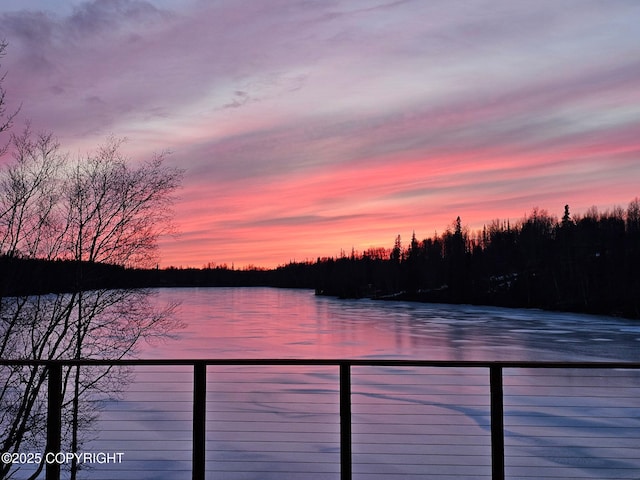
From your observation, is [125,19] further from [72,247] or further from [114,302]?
[114,302]

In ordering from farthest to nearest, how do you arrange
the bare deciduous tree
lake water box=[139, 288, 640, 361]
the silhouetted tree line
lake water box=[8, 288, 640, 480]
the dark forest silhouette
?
the silhouetted tree line → lake water box=[139, 288, 640, 361] → the dark forest silhouette → the bare deciduous tree → lake water box=[8, 288, 640, 480]

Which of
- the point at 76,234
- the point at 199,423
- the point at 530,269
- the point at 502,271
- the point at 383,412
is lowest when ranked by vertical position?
the point at 383,412

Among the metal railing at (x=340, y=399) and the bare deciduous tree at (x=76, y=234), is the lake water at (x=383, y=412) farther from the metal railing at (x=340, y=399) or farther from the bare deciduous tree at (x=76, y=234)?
the bare deciduous tree at (x=76, y=234)

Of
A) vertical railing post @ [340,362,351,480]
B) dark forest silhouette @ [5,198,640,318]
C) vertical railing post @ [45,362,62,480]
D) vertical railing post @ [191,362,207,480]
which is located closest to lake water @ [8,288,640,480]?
vertical railing post @ [340,362,351,480]

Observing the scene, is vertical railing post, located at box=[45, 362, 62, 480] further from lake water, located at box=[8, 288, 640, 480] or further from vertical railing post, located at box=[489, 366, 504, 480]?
vertical railing post, located at box=[489, 366, 504, 480]

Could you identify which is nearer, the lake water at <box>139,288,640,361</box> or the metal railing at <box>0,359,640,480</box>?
the metal railing at <box>0,359,640,480</box>

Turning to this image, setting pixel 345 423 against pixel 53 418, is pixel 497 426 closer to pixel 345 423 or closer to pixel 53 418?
pixel 345 423

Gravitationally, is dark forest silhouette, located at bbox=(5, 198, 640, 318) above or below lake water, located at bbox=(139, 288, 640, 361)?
above

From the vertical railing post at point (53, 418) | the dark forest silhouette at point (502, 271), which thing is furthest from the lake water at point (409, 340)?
the vertical railing post at point (53, 418)

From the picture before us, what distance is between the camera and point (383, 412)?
9102 millimetres

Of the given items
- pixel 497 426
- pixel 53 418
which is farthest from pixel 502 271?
pixel 53 418

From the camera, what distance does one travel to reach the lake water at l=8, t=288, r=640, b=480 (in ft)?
25.4

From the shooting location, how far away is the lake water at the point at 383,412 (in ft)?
25.4

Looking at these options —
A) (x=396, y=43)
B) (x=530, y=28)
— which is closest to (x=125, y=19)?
(x=396, y=43)
